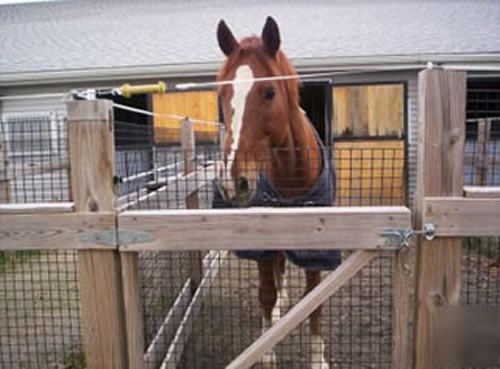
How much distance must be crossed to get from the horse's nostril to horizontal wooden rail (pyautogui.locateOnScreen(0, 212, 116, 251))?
1.76 feet

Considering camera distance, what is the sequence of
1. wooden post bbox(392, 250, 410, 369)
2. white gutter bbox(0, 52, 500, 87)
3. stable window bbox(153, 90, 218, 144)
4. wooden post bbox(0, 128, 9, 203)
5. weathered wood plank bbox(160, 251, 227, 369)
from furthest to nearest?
stable window bbox(153, 90, 218, 144) < white gutter bbox(0, 52, 500, 87) < wooden post bbox(0, 128, 9, 203) < weathered wood plank bbox(160, 251, 227, 369) < wooden post bbox(392, 250, 410, 369)

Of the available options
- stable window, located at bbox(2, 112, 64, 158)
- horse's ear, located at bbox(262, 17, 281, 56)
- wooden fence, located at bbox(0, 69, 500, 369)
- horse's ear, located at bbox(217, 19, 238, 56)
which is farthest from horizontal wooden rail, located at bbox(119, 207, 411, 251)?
stable window, located at bbox(2, 112, 64, 158)

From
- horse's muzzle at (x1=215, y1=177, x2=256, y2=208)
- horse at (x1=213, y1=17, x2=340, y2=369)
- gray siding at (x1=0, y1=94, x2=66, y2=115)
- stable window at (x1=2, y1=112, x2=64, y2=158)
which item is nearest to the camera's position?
horse's muzzle at (x1=215, y1=177, x2=256, y2=208)

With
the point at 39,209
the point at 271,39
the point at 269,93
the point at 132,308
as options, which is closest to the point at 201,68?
the point at 271,39

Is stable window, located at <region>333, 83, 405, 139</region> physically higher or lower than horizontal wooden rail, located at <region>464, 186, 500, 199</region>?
higher

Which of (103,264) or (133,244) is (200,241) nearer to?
(133,244)

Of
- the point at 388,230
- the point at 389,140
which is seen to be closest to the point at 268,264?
the point at 388,230

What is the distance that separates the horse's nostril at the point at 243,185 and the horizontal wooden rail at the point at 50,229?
538 mm

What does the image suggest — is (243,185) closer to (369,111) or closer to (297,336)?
(297,336)

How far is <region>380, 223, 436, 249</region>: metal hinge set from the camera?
1386 mm

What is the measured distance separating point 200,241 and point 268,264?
134 centimetres

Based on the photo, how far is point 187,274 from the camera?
3.76 metres

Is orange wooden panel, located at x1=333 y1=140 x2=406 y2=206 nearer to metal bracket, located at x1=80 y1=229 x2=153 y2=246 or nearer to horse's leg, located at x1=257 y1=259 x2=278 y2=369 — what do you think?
horse's leg, located at x1=257 y1=259 x2=278 y2=369

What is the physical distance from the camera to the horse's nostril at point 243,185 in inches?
68.4
